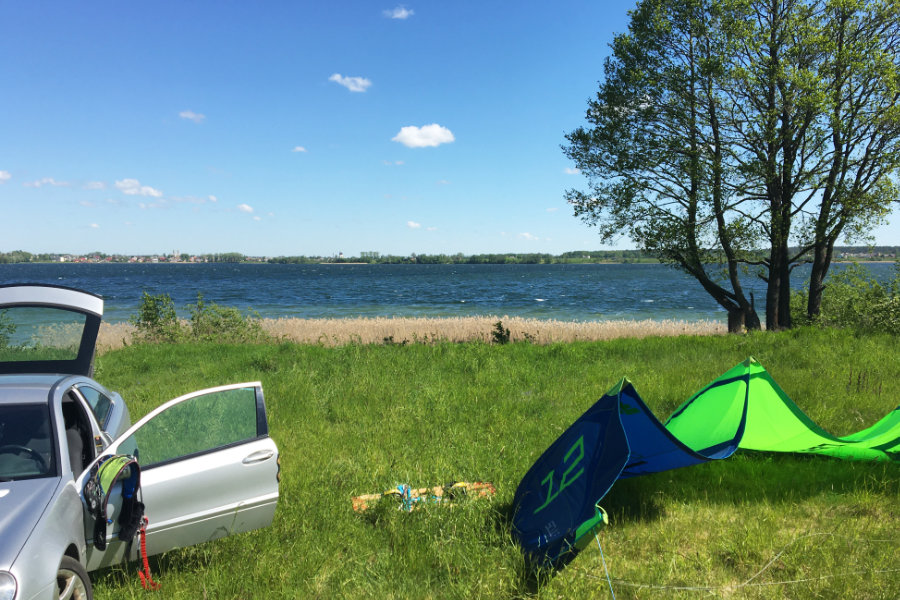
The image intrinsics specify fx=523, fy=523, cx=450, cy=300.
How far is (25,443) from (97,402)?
1.23 meters

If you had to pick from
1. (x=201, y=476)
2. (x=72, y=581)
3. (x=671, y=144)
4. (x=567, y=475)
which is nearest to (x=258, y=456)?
(x=201, y=476)

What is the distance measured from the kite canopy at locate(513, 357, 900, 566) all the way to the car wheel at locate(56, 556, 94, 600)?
2.86 meters

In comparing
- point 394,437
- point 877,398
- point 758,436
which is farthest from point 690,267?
point 394,437

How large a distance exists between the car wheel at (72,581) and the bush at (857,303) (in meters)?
A: 17.3

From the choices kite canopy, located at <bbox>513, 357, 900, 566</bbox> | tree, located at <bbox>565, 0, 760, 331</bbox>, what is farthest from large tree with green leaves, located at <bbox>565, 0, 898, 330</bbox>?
kite canopy, located at <bbox>513, 357, 900, 566</bbox>

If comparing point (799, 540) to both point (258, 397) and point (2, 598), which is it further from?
point (2, 598)

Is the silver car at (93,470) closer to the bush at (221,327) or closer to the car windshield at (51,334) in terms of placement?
the car windshield at (51,334)

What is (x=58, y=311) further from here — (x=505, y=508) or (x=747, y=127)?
(x=747, y=127)

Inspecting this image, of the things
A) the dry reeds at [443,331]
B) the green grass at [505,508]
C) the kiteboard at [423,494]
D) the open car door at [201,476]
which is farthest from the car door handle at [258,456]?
the dry reeds at [443,331]

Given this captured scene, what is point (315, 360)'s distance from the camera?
478 inches

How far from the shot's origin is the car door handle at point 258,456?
3789 mm

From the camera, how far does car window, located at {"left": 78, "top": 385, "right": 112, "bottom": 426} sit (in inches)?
175

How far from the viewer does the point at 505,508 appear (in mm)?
4934

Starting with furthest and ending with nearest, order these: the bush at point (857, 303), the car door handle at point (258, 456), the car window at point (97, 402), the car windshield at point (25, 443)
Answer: the bush at point (857, 303) < the car window at point (97, 402) < the car door handle at point (258, 456) < the car windshield at point (25, 443)
